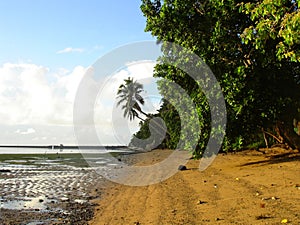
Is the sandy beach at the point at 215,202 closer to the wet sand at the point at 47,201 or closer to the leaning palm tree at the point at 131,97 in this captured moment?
the wet sand at the point at 47,201

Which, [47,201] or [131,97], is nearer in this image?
[47,201]

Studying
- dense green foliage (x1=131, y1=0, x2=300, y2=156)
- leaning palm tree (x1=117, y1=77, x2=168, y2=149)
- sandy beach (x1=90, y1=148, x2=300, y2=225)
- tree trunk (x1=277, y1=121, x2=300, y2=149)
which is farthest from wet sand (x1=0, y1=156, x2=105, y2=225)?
leaning palm tree (x1=117, y1=77, x2=168, y2=149)

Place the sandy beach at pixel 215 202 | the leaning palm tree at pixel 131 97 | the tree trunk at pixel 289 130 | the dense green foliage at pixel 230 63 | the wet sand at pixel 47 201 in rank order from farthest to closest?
1. the leaning palm tree at pixel 131 97
2. the tree trunk at pixel 289 130
3. the dense green foliage at pixel 230 63
4. the wet sand at pixel 47 201
5. the sandy beach at pixel 215 202

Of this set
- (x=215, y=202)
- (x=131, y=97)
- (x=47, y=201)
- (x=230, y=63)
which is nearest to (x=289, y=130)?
(x=230, y=63)

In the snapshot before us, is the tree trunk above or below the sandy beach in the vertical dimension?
above

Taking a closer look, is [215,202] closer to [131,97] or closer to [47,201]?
[47,201]

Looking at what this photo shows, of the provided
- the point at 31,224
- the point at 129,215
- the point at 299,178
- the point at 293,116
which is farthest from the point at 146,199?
the point at 293,116

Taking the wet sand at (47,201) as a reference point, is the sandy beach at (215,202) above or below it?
above

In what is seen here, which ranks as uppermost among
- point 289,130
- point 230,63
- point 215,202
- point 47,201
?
point 230,63

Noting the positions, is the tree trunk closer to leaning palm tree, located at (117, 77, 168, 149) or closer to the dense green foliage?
the dense green foliage

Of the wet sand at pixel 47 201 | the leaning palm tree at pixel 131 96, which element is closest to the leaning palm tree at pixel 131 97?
the leaning palm tree at pixel 131 96

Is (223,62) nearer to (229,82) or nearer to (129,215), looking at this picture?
(229,82)

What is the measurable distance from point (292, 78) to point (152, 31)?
782 cm

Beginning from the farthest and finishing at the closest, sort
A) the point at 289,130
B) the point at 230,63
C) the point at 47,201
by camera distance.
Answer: the point at 289,130
the point at 230,63
the point at 47,201
